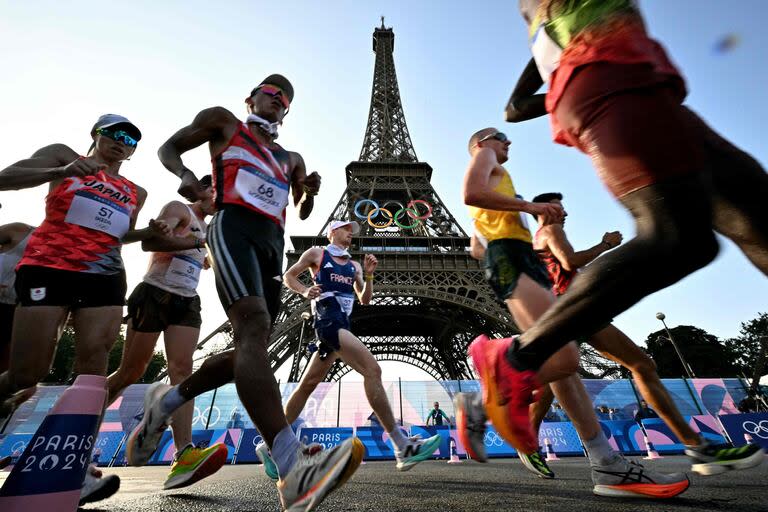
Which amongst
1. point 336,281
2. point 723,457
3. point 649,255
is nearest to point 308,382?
point 336,281

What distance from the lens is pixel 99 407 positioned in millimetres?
1880

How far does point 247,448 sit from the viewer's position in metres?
10.9

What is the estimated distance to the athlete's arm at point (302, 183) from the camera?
109 inches

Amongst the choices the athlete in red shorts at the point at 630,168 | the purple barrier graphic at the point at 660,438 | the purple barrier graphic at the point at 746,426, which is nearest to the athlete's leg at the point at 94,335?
the athlete in red shorts at the point at 630,168

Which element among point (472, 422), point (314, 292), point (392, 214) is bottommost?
point (472, 422)

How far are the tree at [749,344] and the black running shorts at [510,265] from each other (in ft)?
156

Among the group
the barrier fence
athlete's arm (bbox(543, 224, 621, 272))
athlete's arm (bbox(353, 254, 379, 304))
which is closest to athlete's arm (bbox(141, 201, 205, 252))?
athlete's arm (bbox(353, 254, 379, 304))

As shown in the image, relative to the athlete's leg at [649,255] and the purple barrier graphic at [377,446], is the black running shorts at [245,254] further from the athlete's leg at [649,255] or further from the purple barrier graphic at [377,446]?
the purple barrier graphic at [377,446]

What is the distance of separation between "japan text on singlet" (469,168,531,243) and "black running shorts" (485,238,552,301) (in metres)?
0.04

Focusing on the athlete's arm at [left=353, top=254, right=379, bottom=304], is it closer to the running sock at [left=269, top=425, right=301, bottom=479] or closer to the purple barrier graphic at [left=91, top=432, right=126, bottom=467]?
the running sock at [left=269, top=425, right=301, bottom=479]

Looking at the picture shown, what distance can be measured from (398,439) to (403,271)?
22.1 metres

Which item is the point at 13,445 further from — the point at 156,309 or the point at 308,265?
the point at 308,265

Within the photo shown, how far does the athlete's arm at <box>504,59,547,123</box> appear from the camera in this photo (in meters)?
2.08

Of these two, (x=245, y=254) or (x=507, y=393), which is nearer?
(x=507, y=393)
